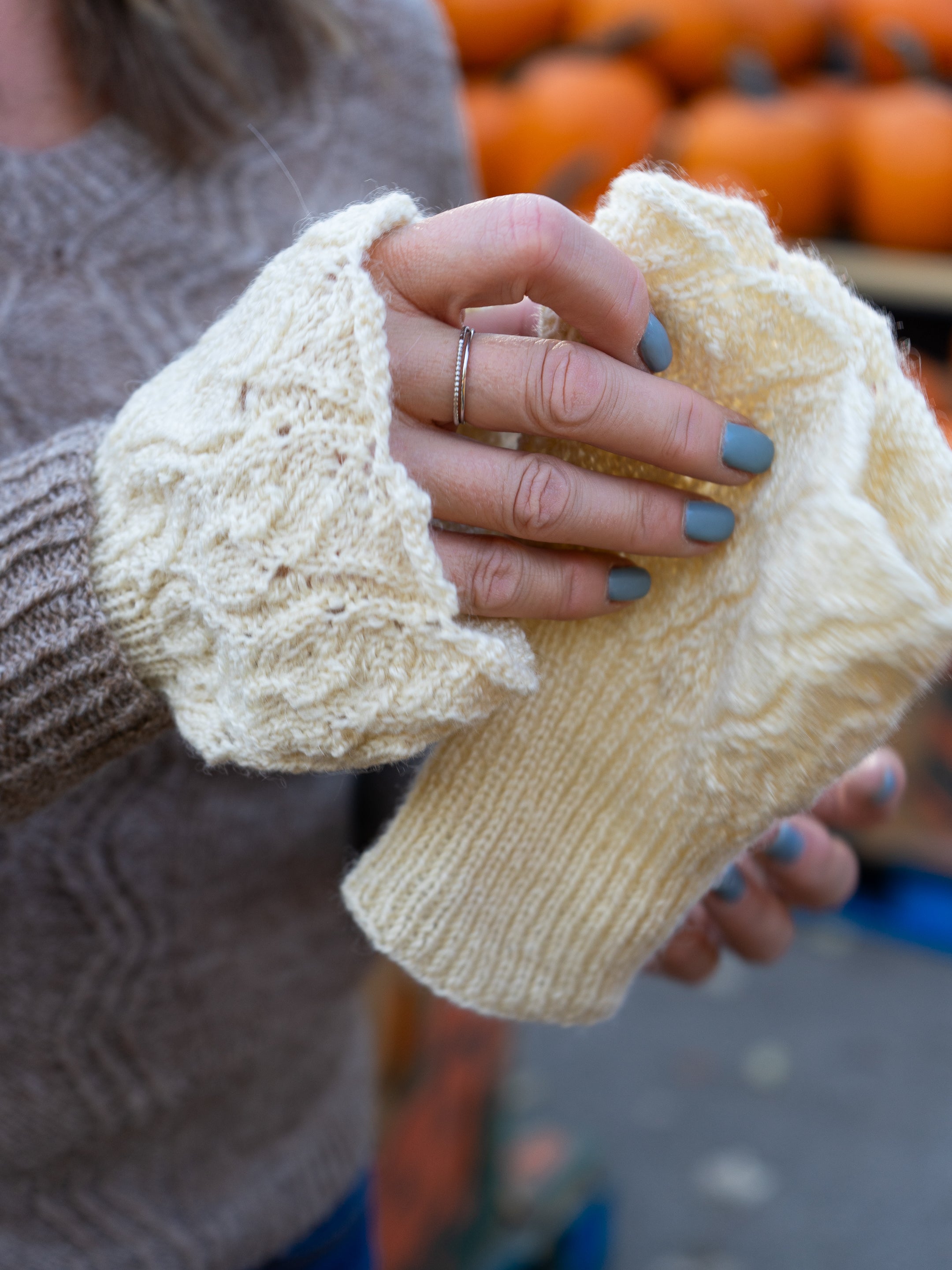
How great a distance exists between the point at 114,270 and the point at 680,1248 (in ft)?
5.16

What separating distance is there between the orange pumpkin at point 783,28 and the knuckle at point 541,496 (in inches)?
65.1

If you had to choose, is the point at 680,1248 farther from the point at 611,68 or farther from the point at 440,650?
the point at 611,68

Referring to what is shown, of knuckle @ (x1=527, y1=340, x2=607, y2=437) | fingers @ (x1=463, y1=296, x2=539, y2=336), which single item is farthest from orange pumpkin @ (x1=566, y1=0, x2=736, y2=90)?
knuckle @ (x1=527, y1=340, x2=607, y2=437)

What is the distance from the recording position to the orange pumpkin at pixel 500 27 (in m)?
1.78

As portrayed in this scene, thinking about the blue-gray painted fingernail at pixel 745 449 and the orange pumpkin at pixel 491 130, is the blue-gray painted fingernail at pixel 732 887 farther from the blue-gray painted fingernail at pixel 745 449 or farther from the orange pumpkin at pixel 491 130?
the orange pumpkin at pixel 491 130

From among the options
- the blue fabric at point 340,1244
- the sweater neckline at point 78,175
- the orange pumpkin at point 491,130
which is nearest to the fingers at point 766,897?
the blue fabric at point 340,1244

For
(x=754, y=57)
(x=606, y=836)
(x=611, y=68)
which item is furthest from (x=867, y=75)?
(x=606, y=836)

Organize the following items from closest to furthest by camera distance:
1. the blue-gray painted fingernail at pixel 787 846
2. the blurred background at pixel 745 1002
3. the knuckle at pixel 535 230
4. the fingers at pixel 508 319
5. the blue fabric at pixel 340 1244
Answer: the knuckle at pixel 535 230 < the fingers at pixel 508 319 < the blue-gray painted fingernail at pixel 787 846 < the blue fabric at pixel 340 1244 < the blurred background at pixel 745 1002

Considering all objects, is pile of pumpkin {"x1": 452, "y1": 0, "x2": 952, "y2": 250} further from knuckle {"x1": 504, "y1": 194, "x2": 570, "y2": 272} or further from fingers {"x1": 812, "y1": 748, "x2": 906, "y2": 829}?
knuckle {"x1": 504, "y1": 194, "x2": 570, "y2": 272}

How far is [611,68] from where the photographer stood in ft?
5.86

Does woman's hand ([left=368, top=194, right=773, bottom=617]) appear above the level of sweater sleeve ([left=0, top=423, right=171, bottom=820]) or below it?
above

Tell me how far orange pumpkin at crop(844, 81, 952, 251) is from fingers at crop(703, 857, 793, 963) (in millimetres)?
1466

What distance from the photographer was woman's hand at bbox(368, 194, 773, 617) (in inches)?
17.5

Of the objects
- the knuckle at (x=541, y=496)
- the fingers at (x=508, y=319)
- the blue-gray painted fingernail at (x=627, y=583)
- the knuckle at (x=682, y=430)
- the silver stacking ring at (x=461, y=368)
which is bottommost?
the blue-gray painted fingernail at (x=627, y=583)
